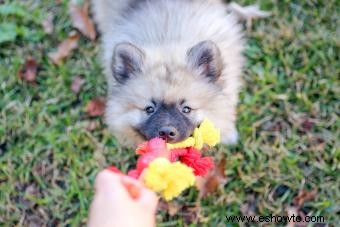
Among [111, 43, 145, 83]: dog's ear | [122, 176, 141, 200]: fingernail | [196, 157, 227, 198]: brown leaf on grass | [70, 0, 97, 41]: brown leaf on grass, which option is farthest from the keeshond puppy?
[122, 176, 141, 200]: fingernail

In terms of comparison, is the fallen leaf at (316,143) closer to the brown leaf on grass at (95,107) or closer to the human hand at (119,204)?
the brown leaf on grass at (95,107)

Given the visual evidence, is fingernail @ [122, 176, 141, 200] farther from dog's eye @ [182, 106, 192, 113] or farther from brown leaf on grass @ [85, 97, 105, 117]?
brown leaf on grass @ [85, 97, 105, 117]

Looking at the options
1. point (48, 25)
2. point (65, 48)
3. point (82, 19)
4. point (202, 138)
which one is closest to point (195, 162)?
point (202, 138)

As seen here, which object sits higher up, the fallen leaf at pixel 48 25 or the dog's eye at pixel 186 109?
the fallen leaf at pixel 48 25

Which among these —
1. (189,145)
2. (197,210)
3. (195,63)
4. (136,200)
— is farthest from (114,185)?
(197,210)

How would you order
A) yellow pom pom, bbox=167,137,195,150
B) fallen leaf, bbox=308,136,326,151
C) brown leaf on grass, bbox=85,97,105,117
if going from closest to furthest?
1. yellow pom pom, bbox=167,137,195,150
2. fallen leaf, bbox=308,136,326,151
3. brown leaf on grass, bbox=85,97,105,117

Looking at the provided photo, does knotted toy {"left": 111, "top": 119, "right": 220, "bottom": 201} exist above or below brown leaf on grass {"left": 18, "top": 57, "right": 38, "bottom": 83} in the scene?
below

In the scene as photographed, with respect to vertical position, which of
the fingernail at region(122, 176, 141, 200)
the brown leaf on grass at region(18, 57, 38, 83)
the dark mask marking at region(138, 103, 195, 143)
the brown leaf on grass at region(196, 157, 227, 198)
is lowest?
the brown leaf on grass at region(196, 157, 227, 198)

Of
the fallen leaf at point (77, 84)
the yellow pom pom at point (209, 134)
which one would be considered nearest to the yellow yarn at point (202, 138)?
the yellow pom pom at point (209, 134)
